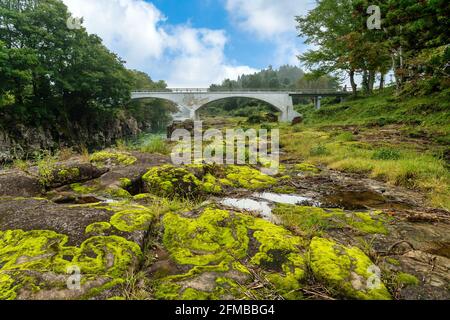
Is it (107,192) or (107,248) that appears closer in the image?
(107,248)

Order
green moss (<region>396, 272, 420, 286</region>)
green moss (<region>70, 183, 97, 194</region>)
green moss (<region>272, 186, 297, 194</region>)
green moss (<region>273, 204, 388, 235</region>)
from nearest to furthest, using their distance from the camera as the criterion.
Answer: green moss (<region>396, 272, 420, 286</region>) < green moss (<region>273, 204, 388, 235</region>) < green moss (<region>70, 183, 97, 194</region>) < green moss (<region>272, 186, 297, 194</region>)

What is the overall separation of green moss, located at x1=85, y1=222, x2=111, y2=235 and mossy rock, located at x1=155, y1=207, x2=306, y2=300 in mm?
525

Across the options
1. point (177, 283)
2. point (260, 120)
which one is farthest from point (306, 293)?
point (260, 120)

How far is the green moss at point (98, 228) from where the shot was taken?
210cm

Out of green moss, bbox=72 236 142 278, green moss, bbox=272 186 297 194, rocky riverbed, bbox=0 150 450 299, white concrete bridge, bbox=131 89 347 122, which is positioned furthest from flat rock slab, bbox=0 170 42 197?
white concrete bridge, bbox=131 89 347 122

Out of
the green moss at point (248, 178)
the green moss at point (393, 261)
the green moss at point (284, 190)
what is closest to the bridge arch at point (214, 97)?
the green moss at point (248, 178)

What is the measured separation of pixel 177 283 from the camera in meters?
1.65

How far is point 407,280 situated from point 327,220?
43.5 inches

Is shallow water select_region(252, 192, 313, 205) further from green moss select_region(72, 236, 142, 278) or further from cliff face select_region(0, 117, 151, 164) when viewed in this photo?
cliff face select_region(0, 117, 151, 164)

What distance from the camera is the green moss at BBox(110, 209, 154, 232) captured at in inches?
87.2

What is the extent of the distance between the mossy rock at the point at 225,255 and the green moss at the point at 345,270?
5.2 inches

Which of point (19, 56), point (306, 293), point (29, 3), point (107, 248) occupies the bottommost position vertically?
point (306, 293)
